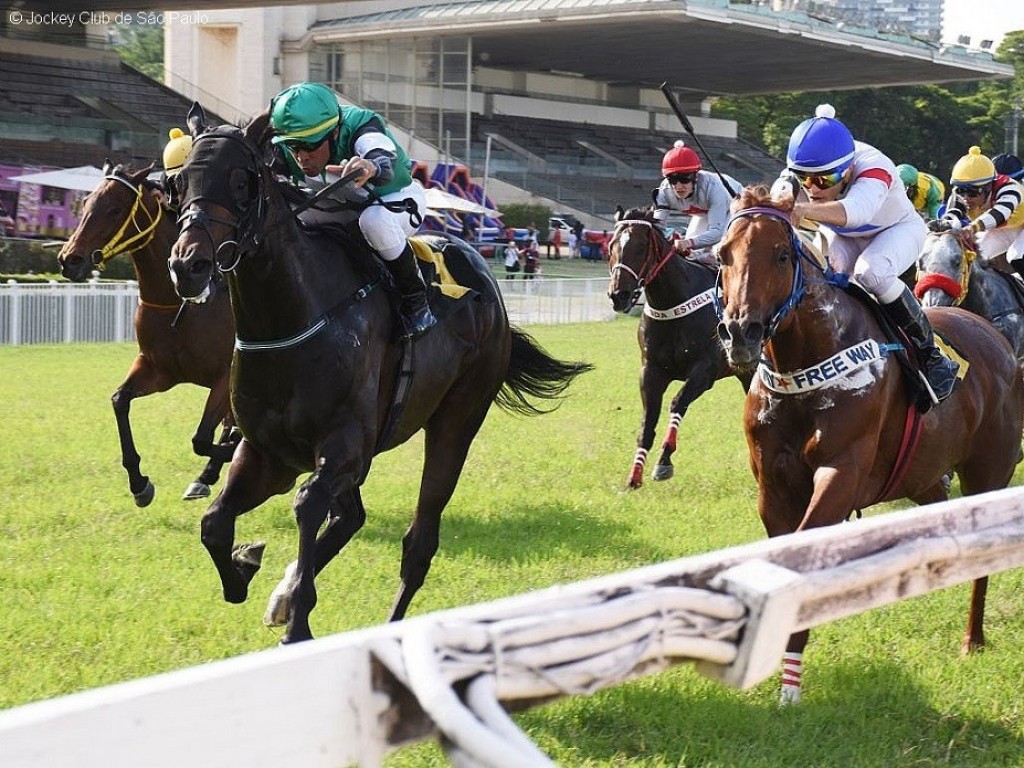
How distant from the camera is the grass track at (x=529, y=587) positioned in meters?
4.47

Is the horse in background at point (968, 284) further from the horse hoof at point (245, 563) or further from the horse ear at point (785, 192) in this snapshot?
the horse hoof at point (245, 563)

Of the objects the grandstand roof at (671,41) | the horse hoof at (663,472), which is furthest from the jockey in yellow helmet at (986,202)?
the grandstand roof at (671,41)

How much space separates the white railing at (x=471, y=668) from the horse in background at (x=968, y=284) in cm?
666

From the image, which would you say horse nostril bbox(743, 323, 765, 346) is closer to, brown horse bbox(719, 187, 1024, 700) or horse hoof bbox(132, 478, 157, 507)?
brown horse bbox(719, 187, 1024, 700)

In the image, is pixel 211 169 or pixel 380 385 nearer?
pixel 211 169

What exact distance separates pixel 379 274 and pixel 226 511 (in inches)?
50.0

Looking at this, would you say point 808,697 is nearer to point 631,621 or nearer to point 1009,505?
point 1009,505

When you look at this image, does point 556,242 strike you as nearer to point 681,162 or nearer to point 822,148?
point 681,162

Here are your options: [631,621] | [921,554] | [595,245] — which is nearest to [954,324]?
[921,554]

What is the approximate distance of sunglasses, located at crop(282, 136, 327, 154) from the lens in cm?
555

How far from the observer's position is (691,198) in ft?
33.1

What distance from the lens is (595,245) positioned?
4747cm

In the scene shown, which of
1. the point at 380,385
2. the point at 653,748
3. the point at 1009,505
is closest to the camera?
the point at 1009,505

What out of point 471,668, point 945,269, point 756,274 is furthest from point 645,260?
point 471,668
